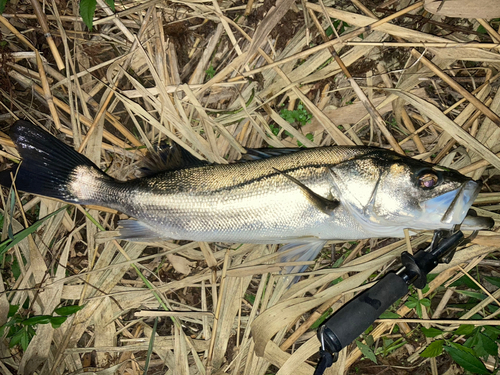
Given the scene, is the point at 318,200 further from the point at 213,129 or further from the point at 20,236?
A: the point at 20,236

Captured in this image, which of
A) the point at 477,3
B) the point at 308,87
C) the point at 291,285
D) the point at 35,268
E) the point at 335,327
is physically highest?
the point at 477,3

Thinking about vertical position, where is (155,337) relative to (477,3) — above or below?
below

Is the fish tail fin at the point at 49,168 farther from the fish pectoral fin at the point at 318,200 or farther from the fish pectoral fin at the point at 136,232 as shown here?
the fish pectoral fin at the point at 318,200

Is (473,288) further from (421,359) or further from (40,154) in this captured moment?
(40,154)

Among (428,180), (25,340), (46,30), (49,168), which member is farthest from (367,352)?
(46,30)

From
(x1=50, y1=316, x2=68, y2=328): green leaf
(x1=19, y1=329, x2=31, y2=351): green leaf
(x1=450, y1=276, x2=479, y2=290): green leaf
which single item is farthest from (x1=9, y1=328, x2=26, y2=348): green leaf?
(x1=450, y1=276, x2=479, y2=290): green leaf

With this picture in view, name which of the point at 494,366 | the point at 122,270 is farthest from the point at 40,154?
the point at 494,366

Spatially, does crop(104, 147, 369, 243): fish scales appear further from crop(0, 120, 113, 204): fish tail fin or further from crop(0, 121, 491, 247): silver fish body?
crop(0, 120, 113, 204): fish tail fin
